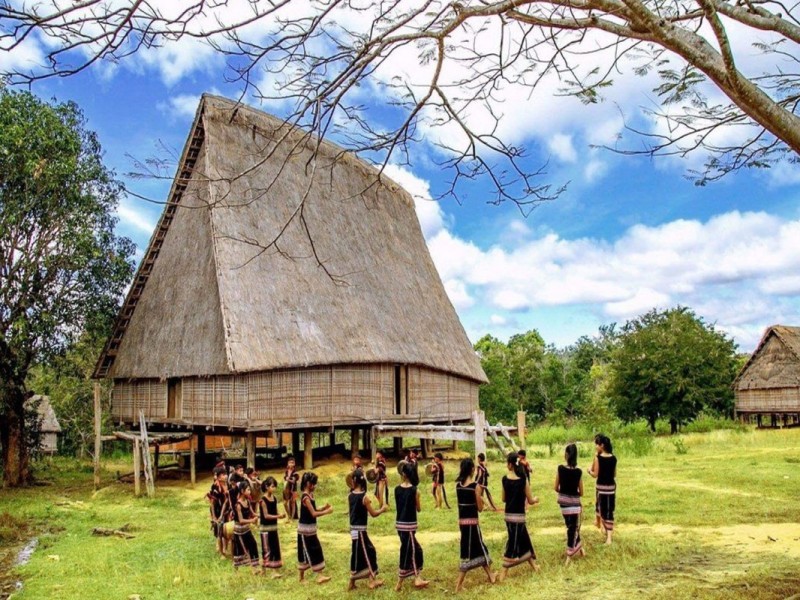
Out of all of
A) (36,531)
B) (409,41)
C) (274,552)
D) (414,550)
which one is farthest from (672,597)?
(36,531)

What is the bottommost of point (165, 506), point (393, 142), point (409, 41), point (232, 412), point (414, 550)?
point (165, 506)

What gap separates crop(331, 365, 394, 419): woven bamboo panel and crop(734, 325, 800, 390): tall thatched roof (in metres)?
23.0

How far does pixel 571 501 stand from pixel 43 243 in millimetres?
16193

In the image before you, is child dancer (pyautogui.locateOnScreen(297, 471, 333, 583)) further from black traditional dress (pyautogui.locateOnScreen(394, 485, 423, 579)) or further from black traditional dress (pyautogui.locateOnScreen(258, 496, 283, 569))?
black traditional dress (pyautogui.locateOnScreen(394, 485, 423, 579))


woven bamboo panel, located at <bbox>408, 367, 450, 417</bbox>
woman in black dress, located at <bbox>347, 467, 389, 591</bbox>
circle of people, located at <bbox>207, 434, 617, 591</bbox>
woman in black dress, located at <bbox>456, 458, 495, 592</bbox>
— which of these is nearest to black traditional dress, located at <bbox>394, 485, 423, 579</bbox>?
circle of people, located at <bbox>207, 434, 617, 591</bbox>

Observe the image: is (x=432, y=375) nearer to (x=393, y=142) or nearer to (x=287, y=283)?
(x=287, y=283)

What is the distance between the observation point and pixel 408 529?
738 centimetres

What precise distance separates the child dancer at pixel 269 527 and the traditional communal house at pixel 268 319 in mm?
7881

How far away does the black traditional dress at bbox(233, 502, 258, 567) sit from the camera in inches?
346

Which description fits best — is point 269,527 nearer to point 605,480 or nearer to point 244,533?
point 244,533

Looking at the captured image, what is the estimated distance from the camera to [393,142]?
5.71m

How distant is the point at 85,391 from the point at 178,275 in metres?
11.4

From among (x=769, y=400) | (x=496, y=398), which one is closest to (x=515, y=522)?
(x=496, y=398)

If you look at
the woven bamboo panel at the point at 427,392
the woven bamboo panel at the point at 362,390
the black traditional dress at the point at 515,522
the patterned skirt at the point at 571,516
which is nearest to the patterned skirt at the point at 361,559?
the black traditional dress at the point at 515,522
